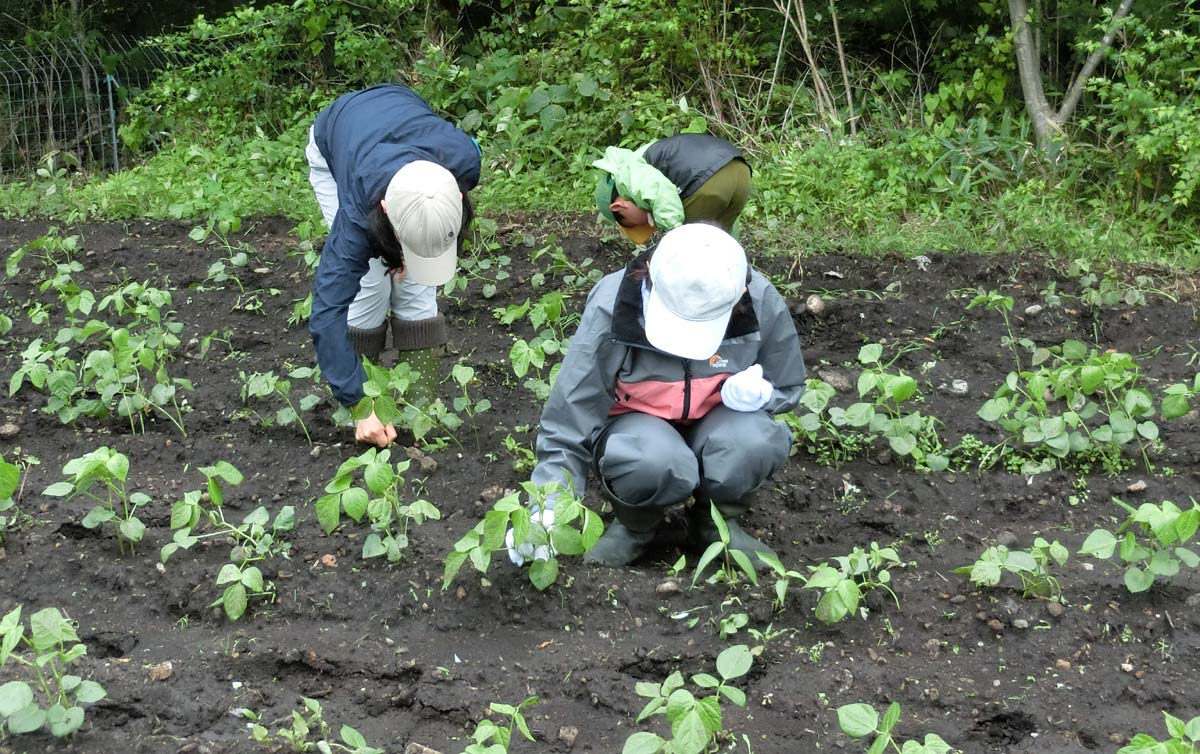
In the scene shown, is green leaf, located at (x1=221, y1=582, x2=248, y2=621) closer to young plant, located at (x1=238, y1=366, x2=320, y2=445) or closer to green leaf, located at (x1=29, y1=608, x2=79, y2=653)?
green leaf, located at (x1=29, y1=608, x2=79, y2=653)

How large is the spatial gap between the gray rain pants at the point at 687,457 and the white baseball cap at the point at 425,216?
723 millimetres

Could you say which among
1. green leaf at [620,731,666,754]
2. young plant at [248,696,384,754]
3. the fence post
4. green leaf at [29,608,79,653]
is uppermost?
green leaf at [29,608,79,653]

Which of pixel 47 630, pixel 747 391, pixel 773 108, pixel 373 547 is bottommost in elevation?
pixel 773 108

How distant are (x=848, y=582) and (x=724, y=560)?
1.59ft

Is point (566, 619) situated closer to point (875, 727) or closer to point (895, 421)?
point (875, 727)

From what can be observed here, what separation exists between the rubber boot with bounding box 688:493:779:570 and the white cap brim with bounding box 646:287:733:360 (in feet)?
1.49

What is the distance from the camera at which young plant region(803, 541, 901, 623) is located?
2.71 metres

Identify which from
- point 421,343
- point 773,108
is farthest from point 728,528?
point 773,108

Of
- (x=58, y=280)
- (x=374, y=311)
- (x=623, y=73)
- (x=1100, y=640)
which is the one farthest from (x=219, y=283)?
(x=1100, y=640)

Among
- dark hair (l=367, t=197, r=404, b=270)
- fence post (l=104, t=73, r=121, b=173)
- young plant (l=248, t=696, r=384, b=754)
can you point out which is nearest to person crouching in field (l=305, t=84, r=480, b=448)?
dark hair (l=367, t=197, r=404, b=270)

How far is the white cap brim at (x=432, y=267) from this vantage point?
3.49 m

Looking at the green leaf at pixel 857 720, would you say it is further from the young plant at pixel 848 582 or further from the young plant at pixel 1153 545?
the young plant at pixel 1153 545

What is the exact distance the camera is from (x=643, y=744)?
2.27 m

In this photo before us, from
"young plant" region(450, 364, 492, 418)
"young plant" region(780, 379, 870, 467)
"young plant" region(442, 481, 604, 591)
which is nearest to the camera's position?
"young plant" region(442, 481, 604, 591)
